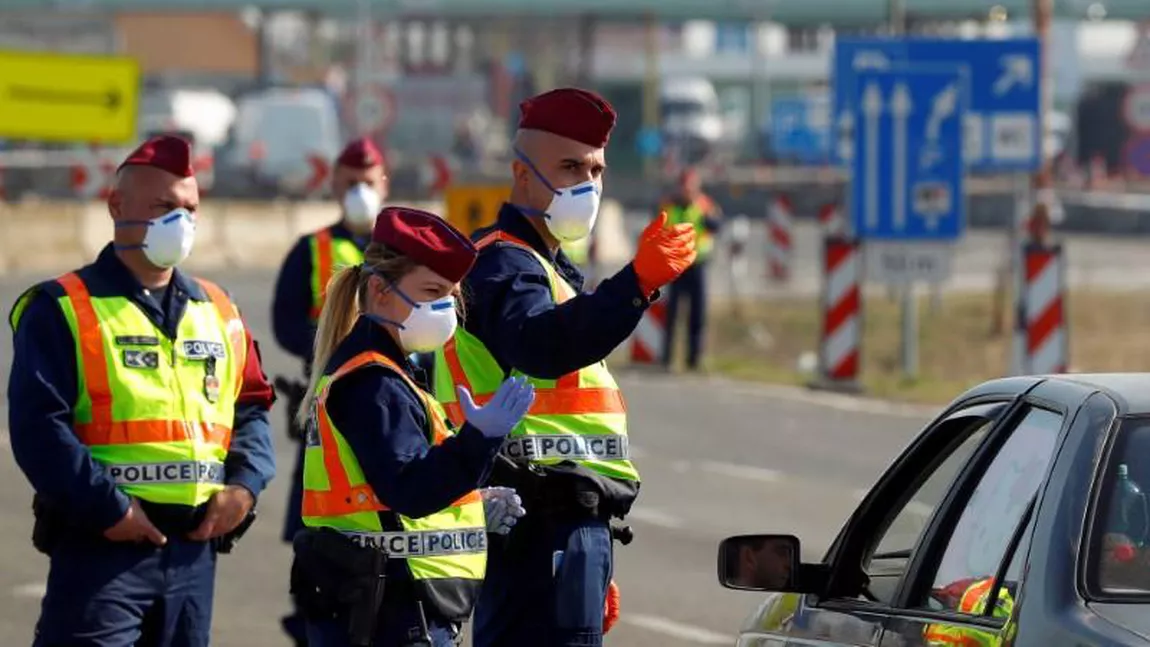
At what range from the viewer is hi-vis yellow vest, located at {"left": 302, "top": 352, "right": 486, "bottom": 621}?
18.3 ft

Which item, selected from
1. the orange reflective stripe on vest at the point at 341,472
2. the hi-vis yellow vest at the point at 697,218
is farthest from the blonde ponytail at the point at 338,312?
the hi-vis yellow vest at the point at 697,218

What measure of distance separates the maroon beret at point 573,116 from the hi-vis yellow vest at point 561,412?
309 mm

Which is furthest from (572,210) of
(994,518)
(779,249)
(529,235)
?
(779,249)

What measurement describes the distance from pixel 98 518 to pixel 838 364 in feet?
47.5

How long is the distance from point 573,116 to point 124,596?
5.21 ft

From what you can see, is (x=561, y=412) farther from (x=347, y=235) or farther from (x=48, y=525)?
(x=347, y=235)

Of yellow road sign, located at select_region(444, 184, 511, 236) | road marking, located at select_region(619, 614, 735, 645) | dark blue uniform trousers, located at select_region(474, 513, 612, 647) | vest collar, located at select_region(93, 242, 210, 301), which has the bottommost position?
road marking, located at select_region(619, 614, 735, 645)

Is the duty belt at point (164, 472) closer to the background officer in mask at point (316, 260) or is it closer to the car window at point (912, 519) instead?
the car window at point (912, 519)

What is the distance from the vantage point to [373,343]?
5.64 meters

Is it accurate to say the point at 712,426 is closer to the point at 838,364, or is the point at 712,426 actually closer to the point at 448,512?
the point at 838,364

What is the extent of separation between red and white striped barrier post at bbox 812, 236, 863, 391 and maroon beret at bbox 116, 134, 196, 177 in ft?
45.3

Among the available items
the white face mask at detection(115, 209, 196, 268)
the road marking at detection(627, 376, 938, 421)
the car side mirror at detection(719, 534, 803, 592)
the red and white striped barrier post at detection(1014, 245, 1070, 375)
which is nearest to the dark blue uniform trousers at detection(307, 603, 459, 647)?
the car side mirror at detection(719, 534, 803, 592)

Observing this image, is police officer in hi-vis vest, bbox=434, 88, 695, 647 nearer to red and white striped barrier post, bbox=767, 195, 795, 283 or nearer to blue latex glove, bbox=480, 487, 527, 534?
blue latex glove, bbox=480, 487, 527, 534

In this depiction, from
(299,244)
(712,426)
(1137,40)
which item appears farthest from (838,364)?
(299,244)
